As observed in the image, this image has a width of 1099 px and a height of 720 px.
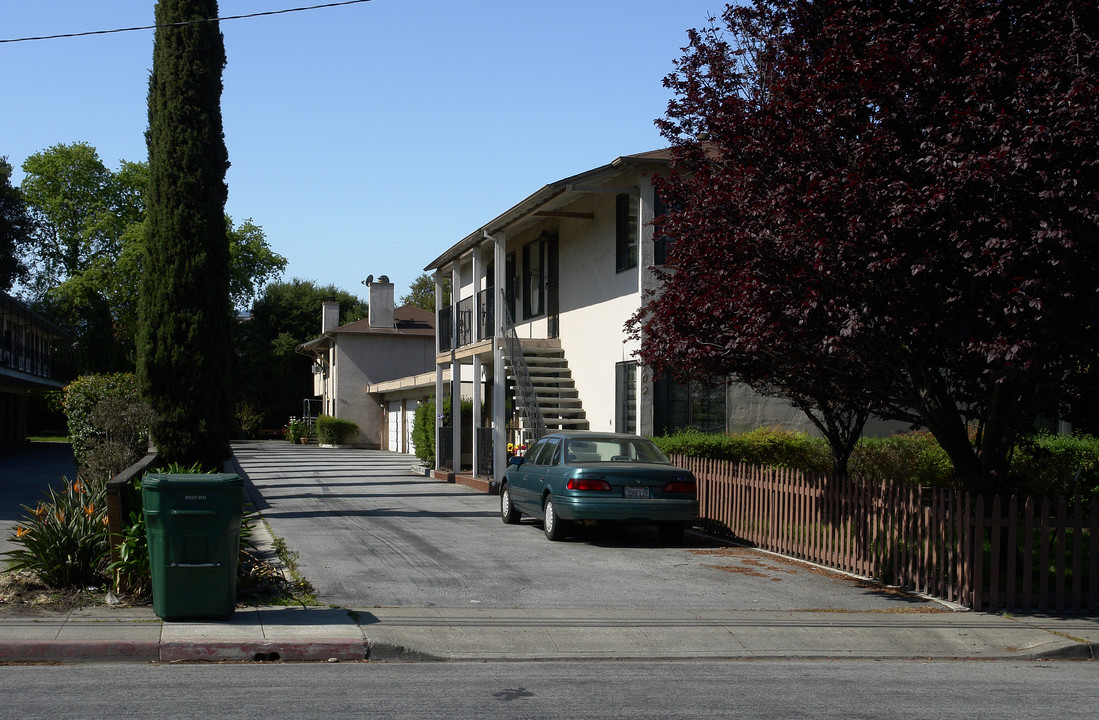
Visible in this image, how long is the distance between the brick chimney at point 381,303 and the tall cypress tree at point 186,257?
34.5 m

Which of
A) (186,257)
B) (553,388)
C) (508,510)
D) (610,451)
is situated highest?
(186,257)

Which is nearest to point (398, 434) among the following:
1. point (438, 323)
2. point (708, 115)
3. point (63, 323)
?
point (438, 323)

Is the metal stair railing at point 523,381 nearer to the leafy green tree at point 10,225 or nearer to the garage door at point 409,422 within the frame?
the garage door at point 409,422

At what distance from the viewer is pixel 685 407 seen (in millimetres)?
18438

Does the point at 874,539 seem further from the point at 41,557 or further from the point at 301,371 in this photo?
the point at 301,371

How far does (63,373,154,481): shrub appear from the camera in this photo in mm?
15320

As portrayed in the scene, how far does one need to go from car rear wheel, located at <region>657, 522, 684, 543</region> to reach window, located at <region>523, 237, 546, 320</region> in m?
11.3

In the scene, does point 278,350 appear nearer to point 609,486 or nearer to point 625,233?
point 625,233

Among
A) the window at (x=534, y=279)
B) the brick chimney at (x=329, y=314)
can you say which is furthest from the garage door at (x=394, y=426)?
the window at (x=534, y=279)

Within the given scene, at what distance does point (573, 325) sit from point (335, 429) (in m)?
31.3

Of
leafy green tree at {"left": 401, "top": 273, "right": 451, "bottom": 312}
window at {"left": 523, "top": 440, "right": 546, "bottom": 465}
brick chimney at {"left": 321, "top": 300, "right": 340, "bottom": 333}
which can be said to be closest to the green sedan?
window at {"left": 523, "top": 440, "right": 546, "bottom": 465}

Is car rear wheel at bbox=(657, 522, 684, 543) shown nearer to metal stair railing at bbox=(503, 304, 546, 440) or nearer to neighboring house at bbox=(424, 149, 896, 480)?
neighboring house at bbox=(424, 149, 896, 480)

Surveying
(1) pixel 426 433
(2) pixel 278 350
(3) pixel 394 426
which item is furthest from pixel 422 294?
(1) pixel 426 433

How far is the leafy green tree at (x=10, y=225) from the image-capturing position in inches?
2147
